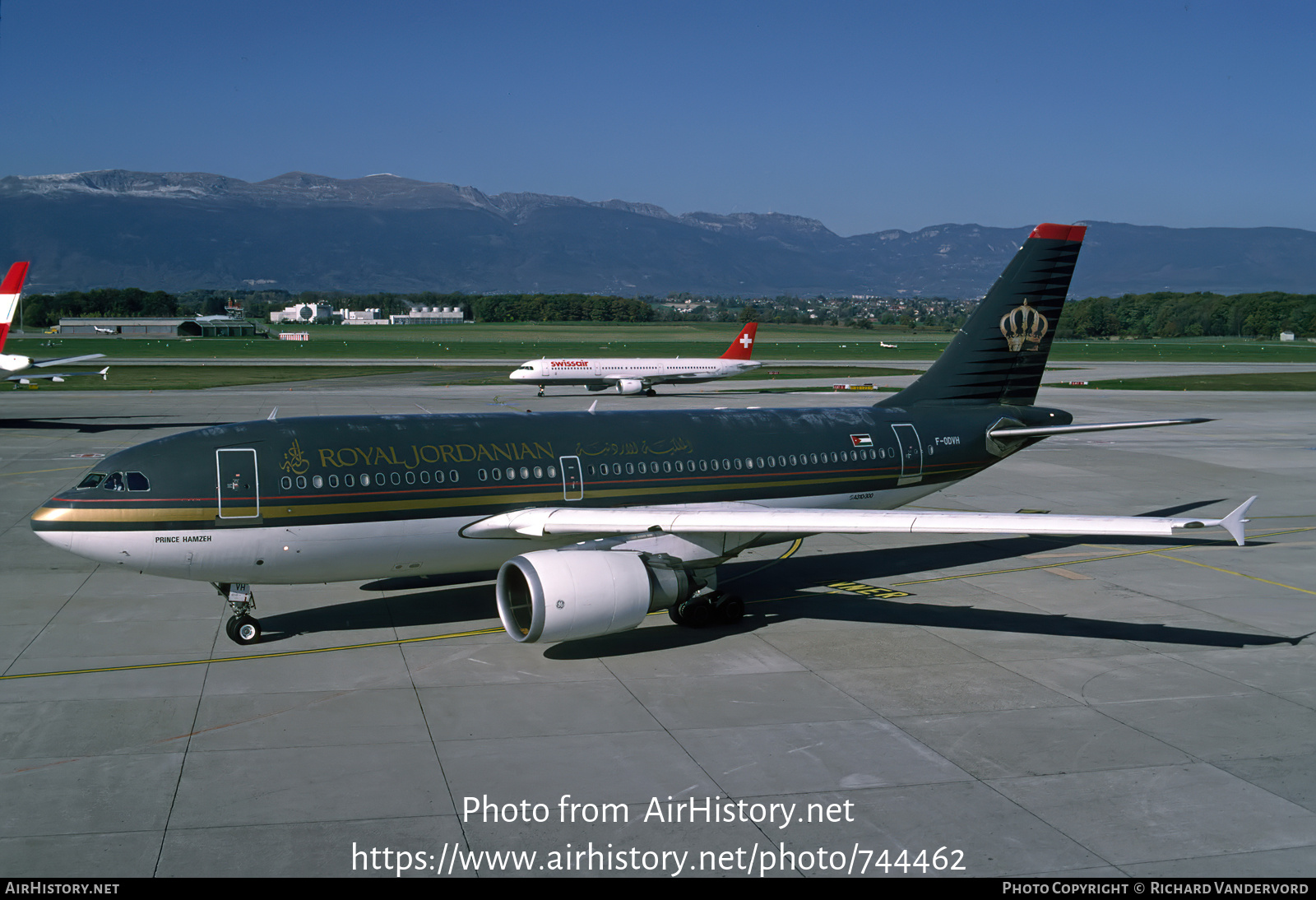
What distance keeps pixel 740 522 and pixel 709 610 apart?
97.5 inches

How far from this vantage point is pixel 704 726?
16.1 meters

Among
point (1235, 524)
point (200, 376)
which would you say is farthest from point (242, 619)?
point (200, 376)

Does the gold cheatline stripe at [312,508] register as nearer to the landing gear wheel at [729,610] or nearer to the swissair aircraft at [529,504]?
the swissair aircraft at [529,504]

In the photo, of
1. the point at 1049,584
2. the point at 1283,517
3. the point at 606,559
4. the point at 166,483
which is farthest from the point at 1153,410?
the point at 166,483

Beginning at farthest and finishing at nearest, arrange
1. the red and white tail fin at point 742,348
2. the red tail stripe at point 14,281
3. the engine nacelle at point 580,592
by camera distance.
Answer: the red and white tail fin at point 742,348, the red tail stripe at point 14,281, the engine nacelle at point 580,592

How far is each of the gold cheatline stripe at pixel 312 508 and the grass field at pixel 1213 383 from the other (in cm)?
7679

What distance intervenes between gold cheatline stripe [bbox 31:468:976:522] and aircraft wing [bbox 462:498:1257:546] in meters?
0.39

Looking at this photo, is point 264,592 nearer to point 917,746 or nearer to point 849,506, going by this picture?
point 849,506

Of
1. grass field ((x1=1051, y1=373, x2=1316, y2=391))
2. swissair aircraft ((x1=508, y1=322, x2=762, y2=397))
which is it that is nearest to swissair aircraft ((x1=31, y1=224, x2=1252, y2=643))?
swissair aircraft ((x1=508, y1=322, x2=762, y2=397))

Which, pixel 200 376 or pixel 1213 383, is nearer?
pixel 1213 383

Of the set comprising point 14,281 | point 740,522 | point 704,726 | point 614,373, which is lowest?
point 704,726

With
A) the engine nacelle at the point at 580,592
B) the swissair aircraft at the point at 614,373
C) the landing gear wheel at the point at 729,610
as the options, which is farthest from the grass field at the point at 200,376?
the engine nacelle at the point at 580,592

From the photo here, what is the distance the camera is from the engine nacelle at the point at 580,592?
18.2 m

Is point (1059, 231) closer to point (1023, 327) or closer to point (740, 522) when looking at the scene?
point (1023, 327)
